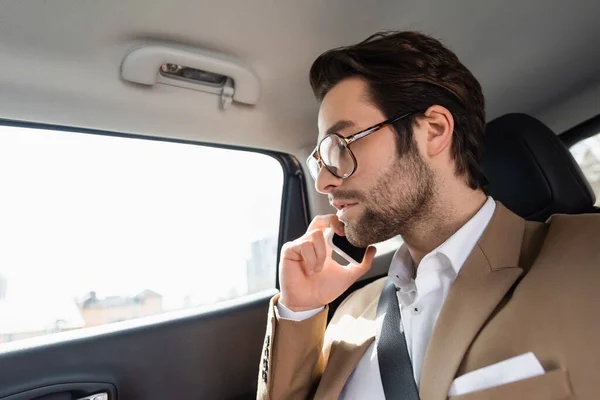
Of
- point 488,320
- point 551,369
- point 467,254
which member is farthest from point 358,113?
point 551,369

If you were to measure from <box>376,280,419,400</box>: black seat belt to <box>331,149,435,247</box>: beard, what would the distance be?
0.75ft

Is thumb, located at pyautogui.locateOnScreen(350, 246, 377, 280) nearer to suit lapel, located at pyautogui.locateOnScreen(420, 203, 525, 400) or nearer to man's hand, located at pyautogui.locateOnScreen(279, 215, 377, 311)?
man's hand, located at pyautogui.locateOnScreen(279, 215, 377, 311)

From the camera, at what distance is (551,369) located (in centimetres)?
79

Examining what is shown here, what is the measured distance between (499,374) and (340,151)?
67cm

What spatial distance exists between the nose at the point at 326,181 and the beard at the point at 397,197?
0.03m

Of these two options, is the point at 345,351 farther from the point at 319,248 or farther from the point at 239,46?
the point at 239,46

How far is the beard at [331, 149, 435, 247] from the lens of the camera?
3.93 feet

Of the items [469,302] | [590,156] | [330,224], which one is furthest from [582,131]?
[469,302]

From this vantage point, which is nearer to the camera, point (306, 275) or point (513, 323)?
point (513, 323)

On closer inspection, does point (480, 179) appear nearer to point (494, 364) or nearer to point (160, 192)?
point (494, 364)

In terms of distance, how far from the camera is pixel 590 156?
1994mm

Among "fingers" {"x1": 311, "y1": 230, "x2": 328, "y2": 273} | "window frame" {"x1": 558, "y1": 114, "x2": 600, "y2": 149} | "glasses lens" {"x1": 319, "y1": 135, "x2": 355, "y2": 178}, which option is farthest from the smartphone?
"window frame" {"x1": 558, "y1": 114, "x2": 600, "y2": 149}

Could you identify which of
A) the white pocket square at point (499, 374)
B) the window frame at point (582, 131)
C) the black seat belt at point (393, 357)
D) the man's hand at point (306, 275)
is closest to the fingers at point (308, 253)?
the man's hand at point (306, 275)

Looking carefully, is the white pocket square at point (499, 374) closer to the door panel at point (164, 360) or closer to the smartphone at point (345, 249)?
the smartphone at point (345, 249)
